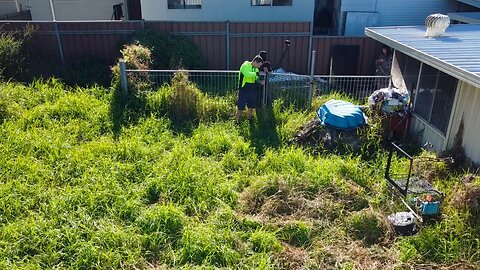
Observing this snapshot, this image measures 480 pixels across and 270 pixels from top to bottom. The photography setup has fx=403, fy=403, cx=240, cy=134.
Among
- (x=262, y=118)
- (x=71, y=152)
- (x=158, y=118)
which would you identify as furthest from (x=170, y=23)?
(x=71, y=152)

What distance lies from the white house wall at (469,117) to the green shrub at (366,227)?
6.32 feet

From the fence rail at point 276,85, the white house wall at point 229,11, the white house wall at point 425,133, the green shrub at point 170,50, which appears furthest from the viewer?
the white house wall at point 229,11

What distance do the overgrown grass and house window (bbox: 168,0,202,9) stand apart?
6063mm

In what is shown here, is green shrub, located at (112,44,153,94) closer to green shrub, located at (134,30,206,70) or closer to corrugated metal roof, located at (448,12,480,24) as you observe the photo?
green shrub, located at (134,30,206,70)

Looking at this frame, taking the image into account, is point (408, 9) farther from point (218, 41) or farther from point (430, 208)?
point (430, 208)

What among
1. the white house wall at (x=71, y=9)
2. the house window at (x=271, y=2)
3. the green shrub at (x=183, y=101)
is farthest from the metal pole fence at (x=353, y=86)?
the white house wall at (x=71, y=9)

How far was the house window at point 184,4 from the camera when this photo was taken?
13.3 m

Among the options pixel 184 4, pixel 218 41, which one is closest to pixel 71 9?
pixel 184 4

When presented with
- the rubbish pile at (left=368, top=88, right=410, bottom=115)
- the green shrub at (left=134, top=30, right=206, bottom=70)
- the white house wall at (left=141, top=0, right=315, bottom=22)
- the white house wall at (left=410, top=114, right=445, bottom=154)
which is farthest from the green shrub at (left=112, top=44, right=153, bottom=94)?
the white house wall at (left=410, top=114, right=445, bottom=154)

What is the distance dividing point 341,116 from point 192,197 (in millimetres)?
3230

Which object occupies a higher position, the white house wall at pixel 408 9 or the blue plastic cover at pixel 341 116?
the white house wall at pixel 408 9

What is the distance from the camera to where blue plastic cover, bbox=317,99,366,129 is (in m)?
7.45

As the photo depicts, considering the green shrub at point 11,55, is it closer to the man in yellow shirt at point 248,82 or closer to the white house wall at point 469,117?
the man in yellow shirt at point 248,82

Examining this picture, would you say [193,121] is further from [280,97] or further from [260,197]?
[260,197]
